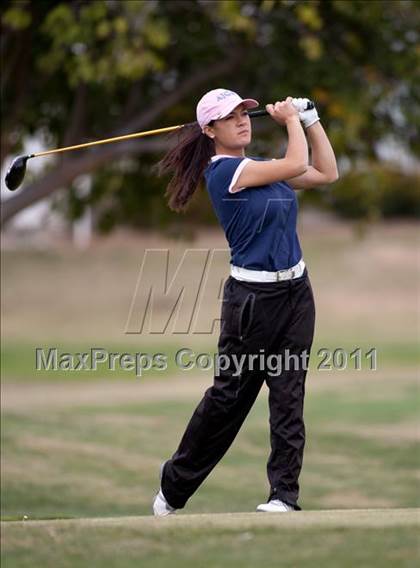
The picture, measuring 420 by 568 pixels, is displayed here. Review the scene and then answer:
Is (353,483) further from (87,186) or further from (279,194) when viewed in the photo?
(87,186)

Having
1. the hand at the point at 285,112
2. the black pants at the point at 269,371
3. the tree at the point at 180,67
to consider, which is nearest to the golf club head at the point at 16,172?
the black pants at the point at 269,371

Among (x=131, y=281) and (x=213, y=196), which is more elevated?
(x=213, y=196)

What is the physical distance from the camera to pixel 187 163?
7.02 metres

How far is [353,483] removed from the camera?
478 inches

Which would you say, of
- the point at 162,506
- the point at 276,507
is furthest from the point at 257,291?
the point at 162,506

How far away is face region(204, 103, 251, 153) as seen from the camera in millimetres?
6699

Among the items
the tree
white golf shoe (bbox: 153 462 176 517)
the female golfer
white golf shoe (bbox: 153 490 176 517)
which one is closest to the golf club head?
the female golfer

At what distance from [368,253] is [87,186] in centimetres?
1768

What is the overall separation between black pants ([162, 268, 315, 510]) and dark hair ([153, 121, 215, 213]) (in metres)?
0.56

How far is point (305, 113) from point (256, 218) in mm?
617

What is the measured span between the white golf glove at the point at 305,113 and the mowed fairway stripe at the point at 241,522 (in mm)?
1939

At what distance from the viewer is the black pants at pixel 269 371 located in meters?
6.64

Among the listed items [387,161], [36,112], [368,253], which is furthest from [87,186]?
[368,253]

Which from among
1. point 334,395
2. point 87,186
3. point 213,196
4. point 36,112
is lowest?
point 334,395
